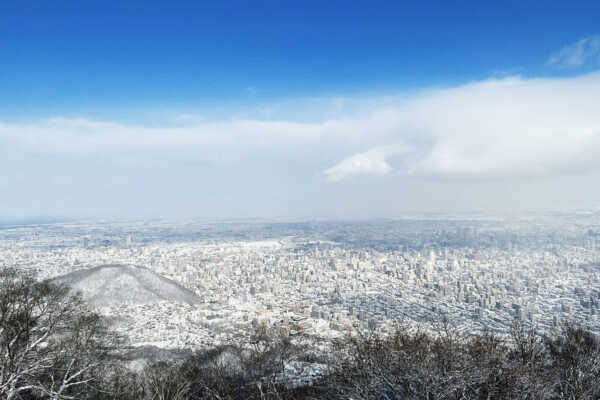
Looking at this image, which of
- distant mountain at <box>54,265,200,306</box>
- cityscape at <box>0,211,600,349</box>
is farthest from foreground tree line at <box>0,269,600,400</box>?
distant mountain at <box>54,265,200,306</box>

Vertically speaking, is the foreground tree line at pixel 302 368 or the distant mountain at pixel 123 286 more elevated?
the foreground tree line at pixel 302 368

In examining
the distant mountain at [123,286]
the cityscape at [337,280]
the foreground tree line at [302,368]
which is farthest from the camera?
the distant mountain at [123,286]

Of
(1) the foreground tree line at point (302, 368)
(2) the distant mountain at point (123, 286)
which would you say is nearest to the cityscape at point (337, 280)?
(2) the distant mountain at point (123, 286)

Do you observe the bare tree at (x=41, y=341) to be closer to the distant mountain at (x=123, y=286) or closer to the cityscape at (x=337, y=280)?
the cityscape at (x=337, y=280)

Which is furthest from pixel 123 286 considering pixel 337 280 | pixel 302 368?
pixel 337 280

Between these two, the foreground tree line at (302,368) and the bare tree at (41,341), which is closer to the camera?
the foreground tree line at (302,368)

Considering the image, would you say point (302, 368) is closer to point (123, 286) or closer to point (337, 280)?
point (123, 286)
